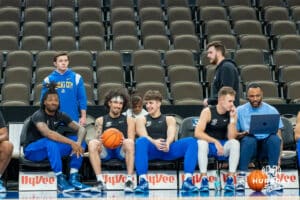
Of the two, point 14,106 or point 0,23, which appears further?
point 0,23

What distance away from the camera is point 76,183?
6.91 meters

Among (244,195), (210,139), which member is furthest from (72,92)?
(244,195)

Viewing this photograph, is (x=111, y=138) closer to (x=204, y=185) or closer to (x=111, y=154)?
(x=111, y=154)

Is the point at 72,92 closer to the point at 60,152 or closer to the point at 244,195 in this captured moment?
the point at 60,152

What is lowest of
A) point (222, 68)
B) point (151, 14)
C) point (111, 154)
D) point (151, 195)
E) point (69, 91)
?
point (151, 195)

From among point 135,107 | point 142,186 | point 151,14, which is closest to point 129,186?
point 142,186

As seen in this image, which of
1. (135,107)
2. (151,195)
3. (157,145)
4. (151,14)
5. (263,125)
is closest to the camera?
(151,195)

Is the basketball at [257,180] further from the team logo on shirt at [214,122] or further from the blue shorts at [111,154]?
the blue shorts at [111,154]

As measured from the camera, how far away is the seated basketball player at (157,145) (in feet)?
22.6

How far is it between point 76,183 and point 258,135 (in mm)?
1784

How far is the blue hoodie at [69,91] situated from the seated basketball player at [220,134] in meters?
1.30

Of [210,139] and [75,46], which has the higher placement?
[75,46]

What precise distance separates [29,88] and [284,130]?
3.62m

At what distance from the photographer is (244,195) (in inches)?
249
